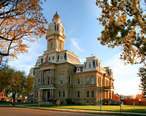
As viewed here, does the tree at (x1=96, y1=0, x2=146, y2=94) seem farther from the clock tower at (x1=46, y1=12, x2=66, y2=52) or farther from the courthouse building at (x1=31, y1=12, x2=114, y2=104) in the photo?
the clock tower at (x1=46, y1=12, x2=66, y2=52)

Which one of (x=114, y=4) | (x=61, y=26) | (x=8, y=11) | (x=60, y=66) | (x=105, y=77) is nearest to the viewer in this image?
(x=8, y=11)

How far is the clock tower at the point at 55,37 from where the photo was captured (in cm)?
6180

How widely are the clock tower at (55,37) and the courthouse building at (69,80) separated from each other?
481 mm

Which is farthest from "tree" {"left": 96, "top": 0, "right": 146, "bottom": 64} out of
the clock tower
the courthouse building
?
the clock tower

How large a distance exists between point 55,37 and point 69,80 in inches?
703

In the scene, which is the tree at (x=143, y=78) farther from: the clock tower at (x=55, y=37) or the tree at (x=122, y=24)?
the clock tower at (x=55, y=37)

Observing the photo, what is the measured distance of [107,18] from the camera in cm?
2003

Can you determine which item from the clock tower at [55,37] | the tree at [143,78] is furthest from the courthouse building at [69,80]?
the tree at [143,78]

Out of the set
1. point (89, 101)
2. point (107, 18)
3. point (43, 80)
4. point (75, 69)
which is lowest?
point (89, 101)

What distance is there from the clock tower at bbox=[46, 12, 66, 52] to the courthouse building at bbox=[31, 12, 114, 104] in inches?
18.9

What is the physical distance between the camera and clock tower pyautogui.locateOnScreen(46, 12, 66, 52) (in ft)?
203

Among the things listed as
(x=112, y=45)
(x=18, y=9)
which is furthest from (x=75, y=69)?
(x=18, y=9)

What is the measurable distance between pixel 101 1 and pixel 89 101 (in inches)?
1518

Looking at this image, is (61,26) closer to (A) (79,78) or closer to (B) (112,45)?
(A) (79,78)
